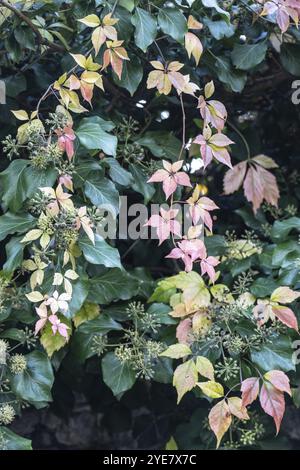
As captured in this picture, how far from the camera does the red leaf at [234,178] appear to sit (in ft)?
5.88

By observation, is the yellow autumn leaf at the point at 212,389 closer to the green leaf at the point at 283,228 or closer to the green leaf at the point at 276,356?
the green leaf at the point at 276,356

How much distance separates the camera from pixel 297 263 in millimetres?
1509

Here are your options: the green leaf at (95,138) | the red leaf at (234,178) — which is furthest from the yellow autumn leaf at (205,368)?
the red leaf at (234,178)

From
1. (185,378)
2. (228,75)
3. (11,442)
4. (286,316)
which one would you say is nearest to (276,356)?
(286,316)

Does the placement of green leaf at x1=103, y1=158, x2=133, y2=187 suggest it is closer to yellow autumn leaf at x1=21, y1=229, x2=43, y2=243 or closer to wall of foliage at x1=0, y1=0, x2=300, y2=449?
wall of foliage at x1=0, y1=0, x2=300, y2=449

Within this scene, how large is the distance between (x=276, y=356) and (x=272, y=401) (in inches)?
5.4

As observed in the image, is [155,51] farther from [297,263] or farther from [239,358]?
[239,358]

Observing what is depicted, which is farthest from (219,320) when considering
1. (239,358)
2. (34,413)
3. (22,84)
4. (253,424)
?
(34,413)

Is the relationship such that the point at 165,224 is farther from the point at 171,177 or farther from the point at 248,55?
the point at 248,55

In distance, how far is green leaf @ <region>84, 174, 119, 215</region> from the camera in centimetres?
143

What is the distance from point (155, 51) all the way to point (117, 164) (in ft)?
1.01

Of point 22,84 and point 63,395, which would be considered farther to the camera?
point 63,395

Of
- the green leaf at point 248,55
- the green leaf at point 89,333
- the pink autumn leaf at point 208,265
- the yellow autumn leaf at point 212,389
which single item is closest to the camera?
the yellow autumn leaf at point 212,389

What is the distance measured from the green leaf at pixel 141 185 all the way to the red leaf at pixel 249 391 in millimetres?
489
